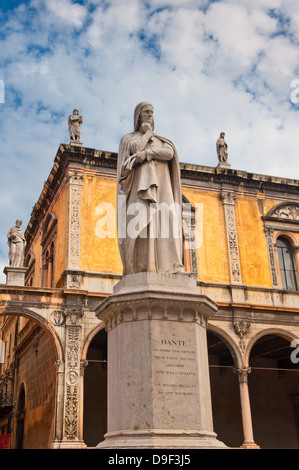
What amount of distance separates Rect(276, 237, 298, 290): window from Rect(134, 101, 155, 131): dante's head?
1512 centimetres

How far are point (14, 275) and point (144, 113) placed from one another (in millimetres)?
12760

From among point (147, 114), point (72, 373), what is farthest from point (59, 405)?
point (147, 114)

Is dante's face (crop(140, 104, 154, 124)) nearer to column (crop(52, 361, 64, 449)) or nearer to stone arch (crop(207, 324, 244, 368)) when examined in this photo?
→ column (crop(52, 361, 64, 449))

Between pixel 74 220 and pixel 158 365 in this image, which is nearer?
pixel 158 365

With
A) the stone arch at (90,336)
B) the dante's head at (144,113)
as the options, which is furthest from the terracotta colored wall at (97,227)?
the dante's head at (144,113)

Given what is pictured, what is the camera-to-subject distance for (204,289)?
18.8 m

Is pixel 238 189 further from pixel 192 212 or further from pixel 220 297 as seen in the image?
pixel 220 297

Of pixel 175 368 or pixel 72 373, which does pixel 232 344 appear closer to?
pixel 72 373

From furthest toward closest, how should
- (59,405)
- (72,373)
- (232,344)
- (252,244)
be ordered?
1. (252,244)
2. (232,344)
3. (72,373)
4. (59,405)

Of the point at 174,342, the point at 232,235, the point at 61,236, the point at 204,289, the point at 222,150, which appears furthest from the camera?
the point at 222,150

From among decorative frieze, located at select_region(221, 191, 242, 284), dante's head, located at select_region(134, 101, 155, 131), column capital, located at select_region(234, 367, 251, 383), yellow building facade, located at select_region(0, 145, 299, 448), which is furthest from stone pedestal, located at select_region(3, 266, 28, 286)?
dante's head, located at select_region(134, 101, 155, 131)

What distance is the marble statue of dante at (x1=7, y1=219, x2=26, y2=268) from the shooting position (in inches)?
744

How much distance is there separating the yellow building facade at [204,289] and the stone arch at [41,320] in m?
0.03

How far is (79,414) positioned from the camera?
15797 mm
